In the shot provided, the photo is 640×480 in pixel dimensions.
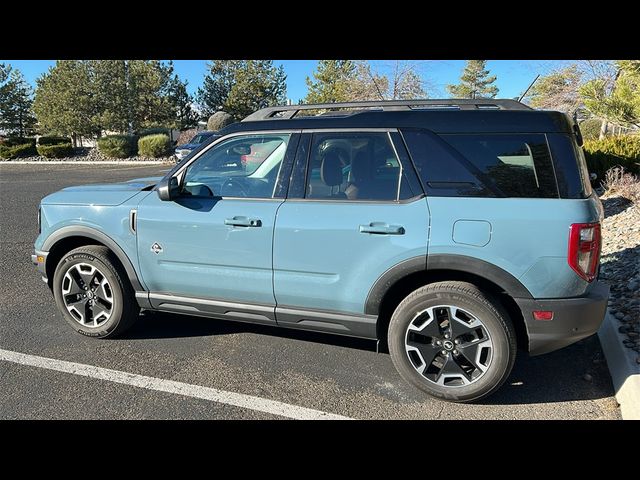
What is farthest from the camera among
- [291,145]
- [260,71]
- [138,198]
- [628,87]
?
[260,71]

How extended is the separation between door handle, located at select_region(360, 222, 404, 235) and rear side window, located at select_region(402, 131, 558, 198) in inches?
12.4

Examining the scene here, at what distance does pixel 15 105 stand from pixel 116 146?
15.3 m

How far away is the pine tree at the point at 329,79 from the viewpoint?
93.7 ft

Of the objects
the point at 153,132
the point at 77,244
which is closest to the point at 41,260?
the point at 77,244

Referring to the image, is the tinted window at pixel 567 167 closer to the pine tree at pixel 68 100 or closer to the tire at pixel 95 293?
the tire at pixel 95 293

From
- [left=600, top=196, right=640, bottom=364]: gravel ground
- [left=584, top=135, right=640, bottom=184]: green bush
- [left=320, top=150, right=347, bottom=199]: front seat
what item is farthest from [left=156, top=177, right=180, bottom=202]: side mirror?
[left=584, top=135, right=640, bottom=184]: green bush

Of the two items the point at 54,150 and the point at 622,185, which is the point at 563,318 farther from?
the point at 54,150

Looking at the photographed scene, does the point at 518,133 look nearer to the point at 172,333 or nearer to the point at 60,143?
the point at 172,333

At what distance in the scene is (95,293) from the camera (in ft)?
12.2

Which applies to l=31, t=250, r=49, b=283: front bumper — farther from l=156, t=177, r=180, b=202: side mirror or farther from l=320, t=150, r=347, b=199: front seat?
l=320, t=150, r=347, b=199: front seat

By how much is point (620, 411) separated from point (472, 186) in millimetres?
1680

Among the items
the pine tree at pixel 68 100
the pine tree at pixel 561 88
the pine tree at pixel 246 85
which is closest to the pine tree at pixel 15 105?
the pine tree at pixel 68 100

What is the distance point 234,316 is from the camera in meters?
3.35
